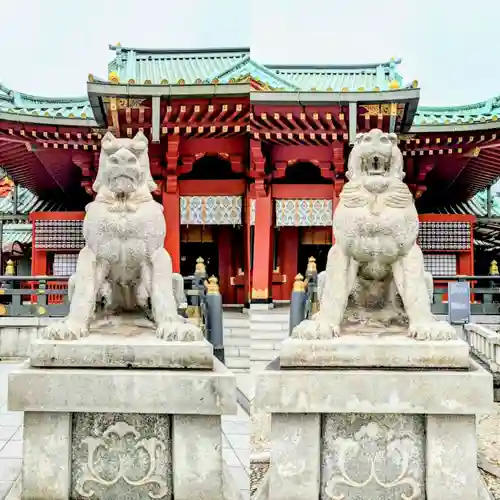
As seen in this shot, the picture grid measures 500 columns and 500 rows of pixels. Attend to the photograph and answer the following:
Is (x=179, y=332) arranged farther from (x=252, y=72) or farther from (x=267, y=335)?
(x=252, y=72)

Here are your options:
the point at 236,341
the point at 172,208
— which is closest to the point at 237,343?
the point at 236,341

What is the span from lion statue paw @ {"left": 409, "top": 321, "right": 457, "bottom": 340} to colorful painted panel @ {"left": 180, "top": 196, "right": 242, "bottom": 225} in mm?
5032

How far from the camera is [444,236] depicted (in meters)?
7.71

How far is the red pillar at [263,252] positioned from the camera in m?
6.30

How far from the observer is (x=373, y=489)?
2.07m

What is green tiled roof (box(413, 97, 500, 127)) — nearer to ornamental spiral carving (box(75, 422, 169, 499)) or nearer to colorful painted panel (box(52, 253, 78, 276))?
colorful painted panel (box(52, 253, 78, 276))

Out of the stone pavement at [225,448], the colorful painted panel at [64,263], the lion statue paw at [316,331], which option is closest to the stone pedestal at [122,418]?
the stone pavement at [225,448]

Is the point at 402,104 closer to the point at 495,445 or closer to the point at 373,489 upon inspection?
the point at 495,445

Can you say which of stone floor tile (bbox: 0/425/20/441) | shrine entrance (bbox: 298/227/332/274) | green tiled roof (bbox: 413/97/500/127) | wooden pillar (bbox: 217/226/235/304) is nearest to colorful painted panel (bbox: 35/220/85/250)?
wooden pillar (bbox: 217/226/235/304)

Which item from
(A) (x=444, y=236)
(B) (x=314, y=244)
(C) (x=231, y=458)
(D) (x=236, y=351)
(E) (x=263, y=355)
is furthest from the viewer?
(A) (x=444, y=236)

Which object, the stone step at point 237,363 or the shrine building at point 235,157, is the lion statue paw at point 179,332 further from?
the shrine building at point 235,157

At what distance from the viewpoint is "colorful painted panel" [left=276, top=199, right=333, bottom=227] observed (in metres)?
6.88

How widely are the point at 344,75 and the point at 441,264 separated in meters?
3.87

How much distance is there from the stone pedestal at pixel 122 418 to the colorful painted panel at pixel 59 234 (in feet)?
14.8
